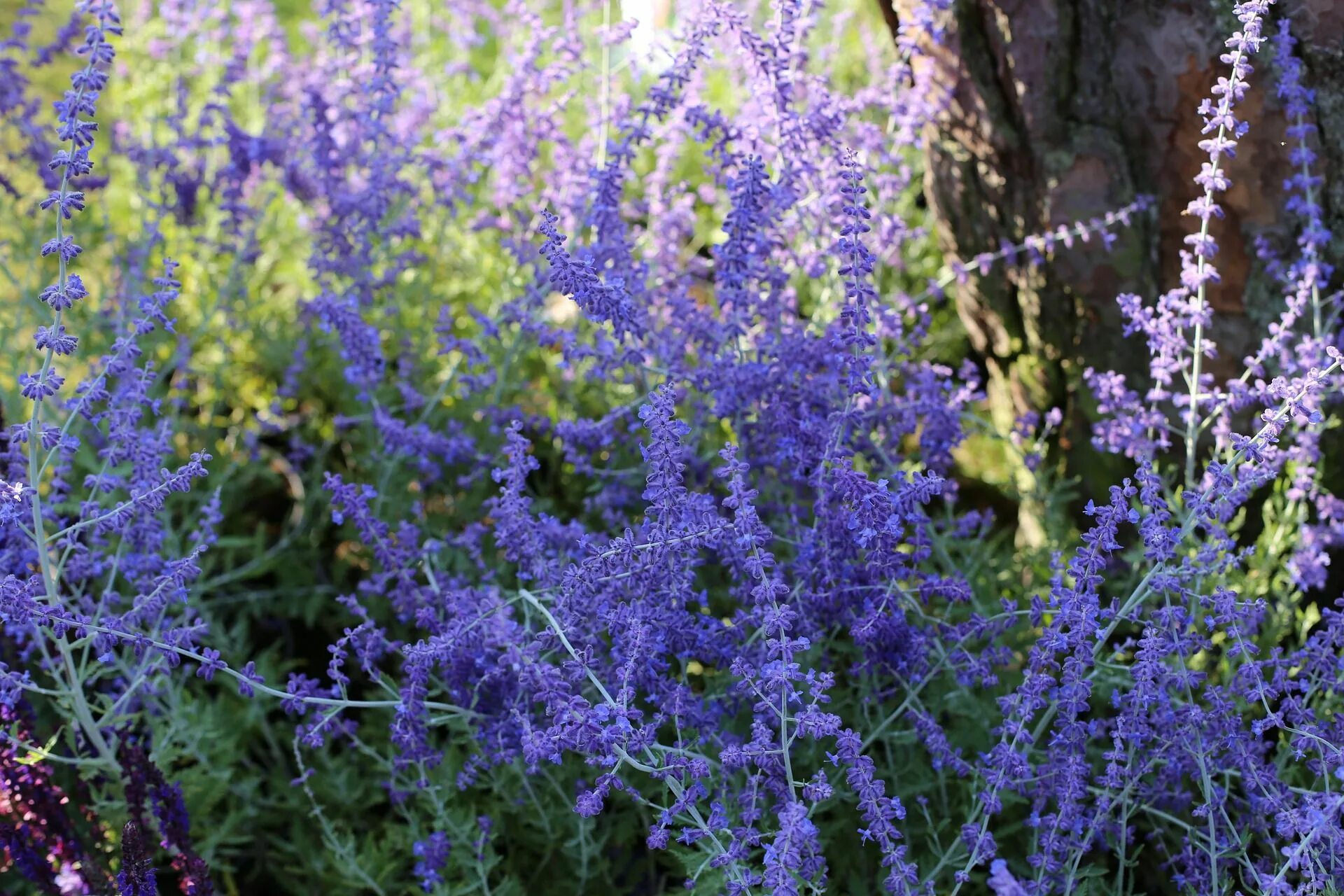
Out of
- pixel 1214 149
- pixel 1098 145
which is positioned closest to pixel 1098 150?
pixel 1098 145

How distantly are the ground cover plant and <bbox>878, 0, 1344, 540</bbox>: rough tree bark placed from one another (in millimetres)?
53

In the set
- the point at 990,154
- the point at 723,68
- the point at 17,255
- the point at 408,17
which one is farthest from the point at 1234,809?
Answer: the point at 408,17

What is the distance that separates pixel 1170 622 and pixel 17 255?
364cm

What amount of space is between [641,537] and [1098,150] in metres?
1.87

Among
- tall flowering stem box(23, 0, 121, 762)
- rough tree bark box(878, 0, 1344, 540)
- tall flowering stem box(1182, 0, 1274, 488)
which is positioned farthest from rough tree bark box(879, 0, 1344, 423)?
tall flowering stem box(23, 0, 121, 762)

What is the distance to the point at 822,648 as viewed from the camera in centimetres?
266

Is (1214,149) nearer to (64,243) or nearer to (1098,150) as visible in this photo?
(1098,150)

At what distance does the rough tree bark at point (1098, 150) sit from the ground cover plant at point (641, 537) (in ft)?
0.17

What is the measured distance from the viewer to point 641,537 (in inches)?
89.7

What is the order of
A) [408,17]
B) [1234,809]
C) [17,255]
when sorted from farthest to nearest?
1. [408,17]
2. [17,255]
3. [1234,809]

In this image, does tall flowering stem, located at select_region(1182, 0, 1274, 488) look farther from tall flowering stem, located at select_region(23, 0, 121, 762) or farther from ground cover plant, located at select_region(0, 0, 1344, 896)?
tall flowering stem, located at select_region(23, 0, 121, 762)

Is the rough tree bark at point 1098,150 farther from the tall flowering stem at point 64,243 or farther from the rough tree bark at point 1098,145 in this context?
the tall flowering stem at point 64,243

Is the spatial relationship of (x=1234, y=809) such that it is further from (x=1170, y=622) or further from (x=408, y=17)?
(x=408, y=17)

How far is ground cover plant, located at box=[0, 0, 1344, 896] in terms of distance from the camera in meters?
2.29
